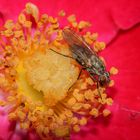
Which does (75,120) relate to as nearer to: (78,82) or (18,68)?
(78,82)

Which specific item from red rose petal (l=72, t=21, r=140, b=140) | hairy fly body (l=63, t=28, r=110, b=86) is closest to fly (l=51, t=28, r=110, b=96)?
hairy fly body (l=63, t=28, r=110, b=86)

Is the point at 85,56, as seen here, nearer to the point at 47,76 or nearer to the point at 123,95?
the point at 47,76

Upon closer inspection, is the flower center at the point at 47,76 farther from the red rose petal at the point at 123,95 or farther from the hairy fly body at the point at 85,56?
the red rose petal at the point at 123,95

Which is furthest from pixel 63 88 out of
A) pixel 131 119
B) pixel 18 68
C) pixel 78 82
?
pixel 131 119

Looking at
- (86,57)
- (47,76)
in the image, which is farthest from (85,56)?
(47,76)

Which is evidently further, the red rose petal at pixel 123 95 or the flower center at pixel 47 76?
the red rose petal at pixel 123 95

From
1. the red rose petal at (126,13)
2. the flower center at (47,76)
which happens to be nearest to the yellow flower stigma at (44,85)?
the flower center at (47,76)
